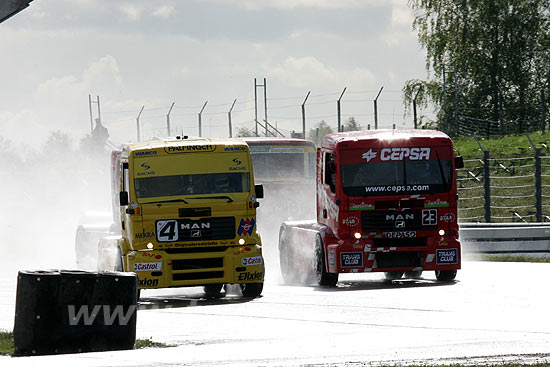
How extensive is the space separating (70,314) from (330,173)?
865 centimetres

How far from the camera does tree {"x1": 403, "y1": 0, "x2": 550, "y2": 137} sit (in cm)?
6000

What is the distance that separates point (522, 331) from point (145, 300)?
8.49m

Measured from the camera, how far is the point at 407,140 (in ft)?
61.4

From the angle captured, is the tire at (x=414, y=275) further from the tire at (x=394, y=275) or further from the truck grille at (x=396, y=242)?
the truck grille at (x=396, y=242)

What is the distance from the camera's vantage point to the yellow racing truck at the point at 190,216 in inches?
669

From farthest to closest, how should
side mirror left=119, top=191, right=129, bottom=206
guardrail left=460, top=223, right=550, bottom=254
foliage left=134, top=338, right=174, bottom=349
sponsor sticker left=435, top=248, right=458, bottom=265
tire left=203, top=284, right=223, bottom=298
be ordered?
guardrail left=460, top=223, right=550, bottom=254
tire left=203, top=284, right=223, bottom=298
sponsor sticker left=435, top=248, right=458, bottom=265
side mirror left=119, top=191, right=129, bottom=206
foliage left=134, top=338, right=174, bottom=349

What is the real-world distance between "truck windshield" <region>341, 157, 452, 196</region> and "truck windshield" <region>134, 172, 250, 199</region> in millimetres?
2203

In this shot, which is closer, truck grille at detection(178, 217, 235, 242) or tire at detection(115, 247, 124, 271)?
truck grille at detection(178, 217, 235, 242)

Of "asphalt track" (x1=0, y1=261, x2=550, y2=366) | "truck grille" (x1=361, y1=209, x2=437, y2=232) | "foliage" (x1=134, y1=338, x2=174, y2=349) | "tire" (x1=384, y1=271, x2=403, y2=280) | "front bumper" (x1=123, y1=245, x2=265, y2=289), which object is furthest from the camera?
"tire" (x1=384, y1=271, x2=403, y2=280)

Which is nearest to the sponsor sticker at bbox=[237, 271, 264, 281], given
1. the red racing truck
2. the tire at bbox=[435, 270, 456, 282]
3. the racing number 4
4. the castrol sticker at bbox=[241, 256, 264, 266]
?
the castrol sticker at bbox=[241, 256, 264, 266]

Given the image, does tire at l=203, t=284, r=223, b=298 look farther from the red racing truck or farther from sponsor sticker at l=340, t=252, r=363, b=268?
sponsor sticker at l=340, t=252, r=363, b=268

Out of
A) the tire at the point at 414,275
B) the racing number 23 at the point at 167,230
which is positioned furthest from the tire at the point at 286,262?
the racing number 23 at the point at 167,230

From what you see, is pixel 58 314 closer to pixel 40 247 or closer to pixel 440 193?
pixel 440 193

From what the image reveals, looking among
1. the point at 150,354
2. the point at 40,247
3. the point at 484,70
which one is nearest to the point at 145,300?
the point at 150,354
